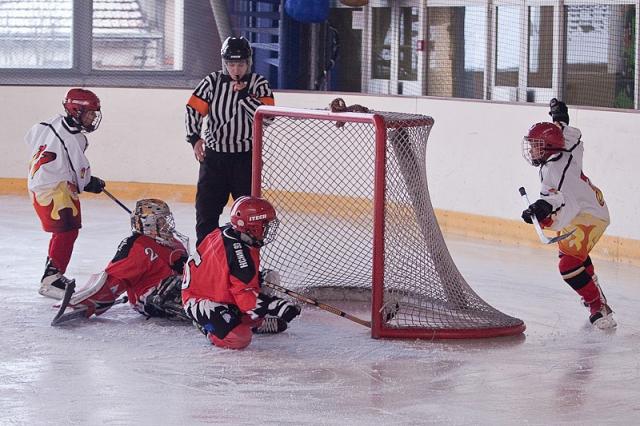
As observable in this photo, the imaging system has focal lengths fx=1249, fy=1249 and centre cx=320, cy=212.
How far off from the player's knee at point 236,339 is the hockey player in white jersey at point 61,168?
0.96 metres

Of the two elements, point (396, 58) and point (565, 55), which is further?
point (396, 58)

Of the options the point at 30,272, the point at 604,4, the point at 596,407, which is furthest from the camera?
the point at 604,4

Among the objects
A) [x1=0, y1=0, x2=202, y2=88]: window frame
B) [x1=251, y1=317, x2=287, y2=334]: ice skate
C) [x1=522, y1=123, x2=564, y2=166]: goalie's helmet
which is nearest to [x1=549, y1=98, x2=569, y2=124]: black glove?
[x1=522, y1=123, x2=564, y2=166]: goalie's helmet

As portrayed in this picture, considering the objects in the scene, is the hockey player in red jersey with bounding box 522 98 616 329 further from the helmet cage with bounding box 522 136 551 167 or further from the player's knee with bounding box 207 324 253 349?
the player's knee with bounding box 207 324 253 349

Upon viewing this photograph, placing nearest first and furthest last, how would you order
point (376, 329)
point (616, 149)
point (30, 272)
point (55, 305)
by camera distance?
point (376, 329) < point (55, 305) < point (30, 272) < point (616, 149)

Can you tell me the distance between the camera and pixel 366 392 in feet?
12.6

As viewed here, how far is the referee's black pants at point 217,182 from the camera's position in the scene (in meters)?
5.29

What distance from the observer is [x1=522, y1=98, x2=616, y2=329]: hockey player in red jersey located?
470cm

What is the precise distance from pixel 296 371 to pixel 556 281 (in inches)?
83.9

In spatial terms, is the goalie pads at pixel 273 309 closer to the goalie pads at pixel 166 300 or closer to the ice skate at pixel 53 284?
the goalie pads at pixel 166 300

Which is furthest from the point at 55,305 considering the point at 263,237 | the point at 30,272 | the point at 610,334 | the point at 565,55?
the point at 565,55

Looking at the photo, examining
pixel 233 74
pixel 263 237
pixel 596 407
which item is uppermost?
pixel 233 74

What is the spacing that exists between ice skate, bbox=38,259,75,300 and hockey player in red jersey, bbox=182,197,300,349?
0.84m

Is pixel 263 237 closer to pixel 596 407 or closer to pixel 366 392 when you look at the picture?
pixel 366 392
